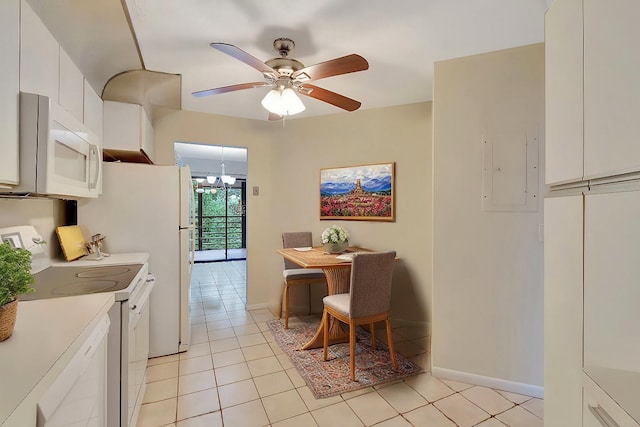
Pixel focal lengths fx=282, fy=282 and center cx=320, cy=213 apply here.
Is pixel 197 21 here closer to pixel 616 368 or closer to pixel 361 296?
pixel 361 296

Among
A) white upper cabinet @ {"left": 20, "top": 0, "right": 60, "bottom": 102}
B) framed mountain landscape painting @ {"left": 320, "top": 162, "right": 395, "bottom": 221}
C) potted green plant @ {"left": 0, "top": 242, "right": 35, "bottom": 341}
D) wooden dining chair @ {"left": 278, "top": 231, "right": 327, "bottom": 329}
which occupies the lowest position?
wooden dining chair @ {"left": 278, "top": 231, "right": 327, "bottom": 329}

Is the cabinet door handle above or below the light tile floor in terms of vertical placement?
above

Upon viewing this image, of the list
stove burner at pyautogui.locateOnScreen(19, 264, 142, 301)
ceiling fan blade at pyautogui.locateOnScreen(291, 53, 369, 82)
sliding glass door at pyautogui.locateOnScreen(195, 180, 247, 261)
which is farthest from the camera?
sliding glass door at pyautogui.locateOnScreen(195, 180, 247, 261)

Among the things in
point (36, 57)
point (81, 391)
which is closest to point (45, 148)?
point (36, 57)

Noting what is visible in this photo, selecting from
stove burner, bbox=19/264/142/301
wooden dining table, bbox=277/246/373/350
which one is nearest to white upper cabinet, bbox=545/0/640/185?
wooden dining table, bbox=277/246/373/350

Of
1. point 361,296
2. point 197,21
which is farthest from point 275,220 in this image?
point 197,21

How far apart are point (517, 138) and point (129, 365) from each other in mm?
2718

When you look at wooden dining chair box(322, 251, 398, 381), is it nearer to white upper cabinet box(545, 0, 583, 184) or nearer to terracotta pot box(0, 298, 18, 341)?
white upper cabinet box(545, 0, 583, 184)

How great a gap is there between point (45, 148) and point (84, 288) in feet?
2.19

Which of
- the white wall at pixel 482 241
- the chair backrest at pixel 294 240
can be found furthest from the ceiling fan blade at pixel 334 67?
the chair backrest at pixel 294 240

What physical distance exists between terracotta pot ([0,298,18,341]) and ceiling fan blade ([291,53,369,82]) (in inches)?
66.8

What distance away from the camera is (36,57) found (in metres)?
1.26

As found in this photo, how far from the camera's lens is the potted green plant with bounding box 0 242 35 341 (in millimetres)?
813

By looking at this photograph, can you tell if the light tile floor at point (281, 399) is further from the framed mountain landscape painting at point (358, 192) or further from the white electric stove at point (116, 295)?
the framed mountain landscape painting at point (358, 192)
